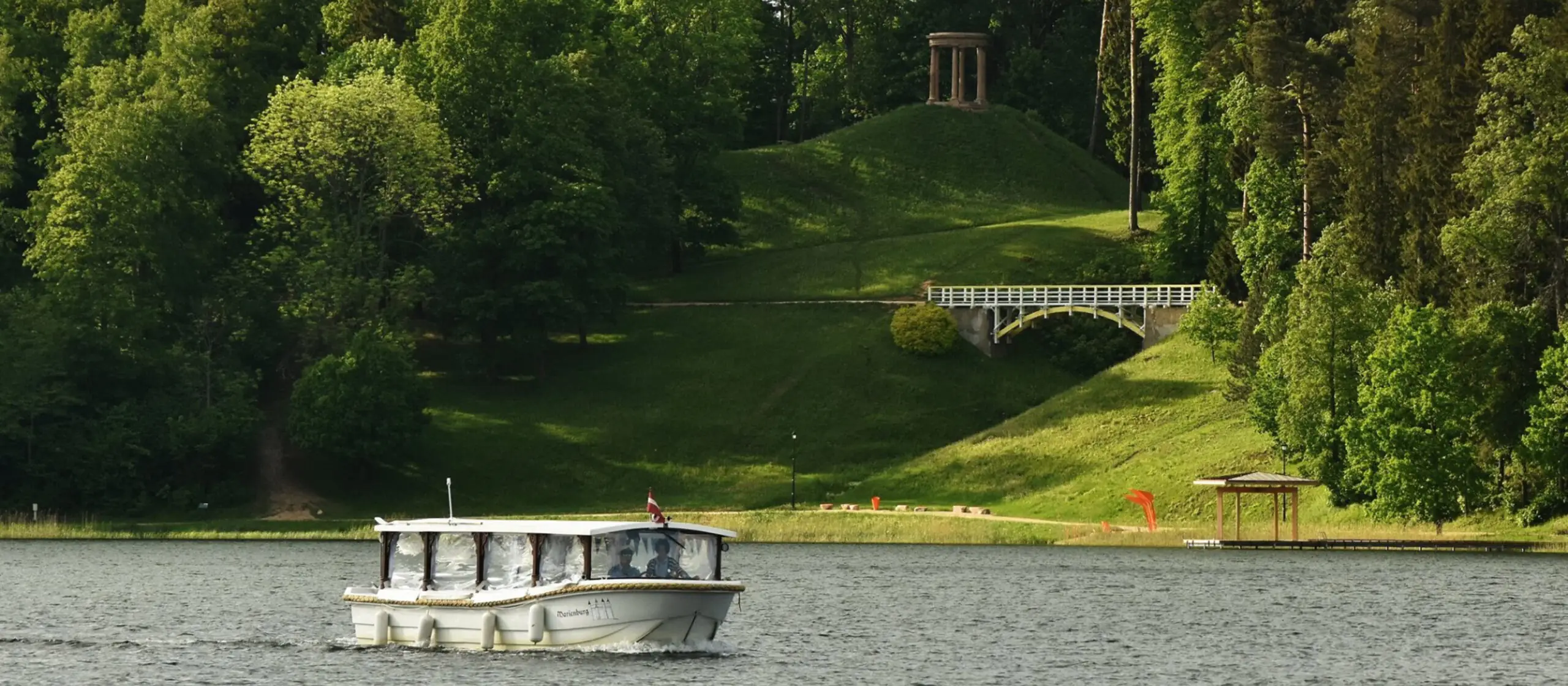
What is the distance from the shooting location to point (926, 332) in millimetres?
121938

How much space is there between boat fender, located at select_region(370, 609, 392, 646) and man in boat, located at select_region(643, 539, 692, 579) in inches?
261

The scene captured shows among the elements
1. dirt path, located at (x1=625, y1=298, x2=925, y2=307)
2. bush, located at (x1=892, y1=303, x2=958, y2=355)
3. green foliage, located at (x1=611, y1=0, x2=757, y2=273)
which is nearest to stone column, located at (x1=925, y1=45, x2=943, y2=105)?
green foliage, located at (x1=611, y1=0, x2=757, y2=273)

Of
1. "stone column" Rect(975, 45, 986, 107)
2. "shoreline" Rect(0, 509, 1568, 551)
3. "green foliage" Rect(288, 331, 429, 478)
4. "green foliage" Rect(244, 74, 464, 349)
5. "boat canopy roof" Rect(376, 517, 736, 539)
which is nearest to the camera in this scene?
"boat canopy roof" Rect(376, 517, 736, 539)

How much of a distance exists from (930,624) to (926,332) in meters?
60.0

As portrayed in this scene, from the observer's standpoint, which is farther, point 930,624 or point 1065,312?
point 1065,312

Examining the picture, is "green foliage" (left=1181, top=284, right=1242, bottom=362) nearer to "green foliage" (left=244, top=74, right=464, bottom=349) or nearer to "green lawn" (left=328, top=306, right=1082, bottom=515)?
"green lawn" (left=328, top=306, right=1082, bottom=515)

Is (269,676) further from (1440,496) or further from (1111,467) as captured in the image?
(1111,467)

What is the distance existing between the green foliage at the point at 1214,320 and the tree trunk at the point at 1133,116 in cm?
2645

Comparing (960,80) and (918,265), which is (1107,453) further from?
(960,80)

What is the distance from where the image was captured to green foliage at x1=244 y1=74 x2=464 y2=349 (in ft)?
369

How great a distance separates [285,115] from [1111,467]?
4284 centimetres

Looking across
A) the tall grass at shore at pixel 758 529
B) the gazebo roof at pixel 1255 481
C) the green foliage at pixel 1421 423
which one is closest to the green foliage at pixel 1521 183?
the green foliage at pixel 1421 423

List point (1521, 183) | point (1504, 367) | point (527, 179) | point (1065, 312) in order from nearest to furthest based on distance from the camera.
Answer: point (1521, 183)
point (1504, 367)
point (527, 179)
point (1065, 312)

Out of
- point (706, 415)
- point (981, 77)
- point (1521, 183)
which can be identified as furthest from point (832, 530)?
point (981, 77)
